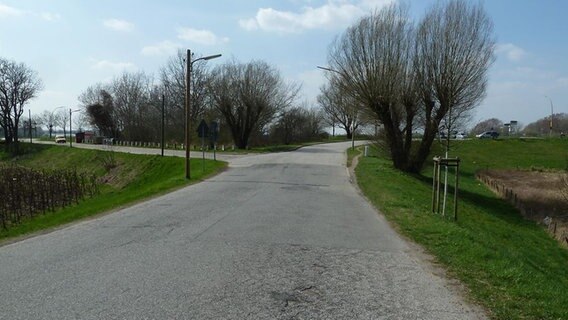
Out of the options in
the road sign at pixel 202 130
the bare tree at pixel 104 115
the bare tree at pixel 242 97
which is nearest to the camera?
the road sign at pixel 202 130

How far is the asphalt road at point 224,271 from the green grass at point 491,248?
52cm

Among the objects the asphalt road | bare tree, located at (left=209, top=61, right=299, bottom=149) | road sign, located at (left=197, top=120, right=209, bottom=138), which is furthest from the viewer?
bare tree, located at (left=209, top=61, right=299, bottom=149)

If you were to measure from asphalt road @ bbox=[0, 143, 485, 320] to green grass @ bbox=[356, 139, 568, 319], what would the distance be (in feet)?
1.70

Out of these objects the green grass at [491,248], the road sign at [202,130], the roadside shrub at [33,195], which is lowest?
the roadside shrub at [33,195]

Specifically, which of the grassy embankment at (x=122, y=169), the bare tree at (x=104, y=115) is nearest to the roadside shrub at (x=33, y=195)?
the grassy embankment at (x=122, y=169)

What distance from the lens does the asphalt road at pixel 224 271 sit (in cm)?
545

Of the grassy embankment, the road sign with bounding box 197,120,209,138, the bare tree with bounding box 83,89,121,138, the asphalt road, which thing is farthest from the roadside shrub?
the bare tree with bounding box 83,89,121,138

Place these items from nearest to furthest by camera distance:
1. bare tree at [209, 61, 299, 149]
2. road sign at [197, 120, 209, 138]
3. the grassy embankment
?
the grassy embankment
road sign at [197, 120, 209, 138]
bare tree at [209, 61, 299, 149]

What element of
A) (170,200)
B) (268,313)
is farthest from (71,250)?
(170,200)

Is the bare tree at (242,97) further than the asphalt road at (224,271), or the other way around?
the bare tree at (242,97)

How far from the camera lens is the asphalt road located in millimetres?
5453

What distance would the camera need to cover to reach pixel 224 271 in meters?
6.93

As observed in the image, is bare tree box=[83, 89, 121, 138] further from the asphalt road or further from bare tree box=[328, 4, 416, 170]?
the asphalt road

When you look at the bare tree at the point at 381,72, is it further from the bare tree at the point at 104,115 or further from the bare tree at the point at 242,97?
the bare tree at the point at 104,115
